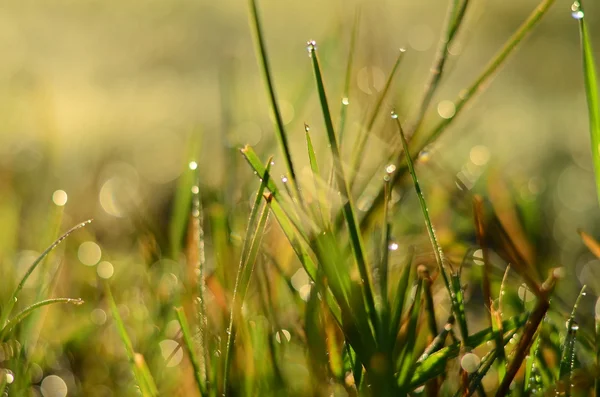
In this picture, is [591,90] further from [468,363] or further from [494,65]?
[468,363]

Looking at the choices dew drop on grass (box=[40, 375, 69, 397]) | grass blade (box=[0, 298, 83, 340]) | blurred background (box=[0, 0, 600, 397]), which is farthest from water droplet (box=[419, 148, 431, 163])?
dew drop on grass (box=[40, 375, 69, 397])

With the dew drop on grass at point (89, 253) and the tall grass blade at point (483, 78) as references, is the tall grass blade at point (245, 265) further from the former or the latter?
the dew drop on grass at point (89, 253)

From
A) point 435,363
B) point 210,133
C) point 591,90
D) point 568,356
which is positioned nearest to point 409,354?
point 435,363

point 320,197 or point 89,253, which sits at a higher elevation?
point 320,197

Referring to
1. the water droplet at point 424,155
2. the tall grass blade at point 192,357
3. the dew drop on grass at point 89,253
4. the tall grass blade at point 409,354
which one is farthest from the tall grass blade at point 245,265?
the dew drop on grass at point 89,253

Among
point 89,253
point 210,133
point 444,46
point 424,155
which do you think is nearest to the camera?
point 444,46

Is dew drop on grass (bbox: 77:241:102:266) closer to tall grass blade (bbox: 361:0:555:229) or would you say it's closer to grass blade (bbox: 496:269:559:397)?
tall grass blade (bbox: 361:0:555:229)

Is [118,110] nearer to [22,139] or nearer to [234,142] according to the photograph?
[22,139]

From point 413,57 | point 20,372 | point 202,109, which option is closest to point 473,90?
point 20,372

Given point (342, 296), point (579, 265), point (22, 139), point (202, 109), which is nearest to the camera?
point (342, 296)
